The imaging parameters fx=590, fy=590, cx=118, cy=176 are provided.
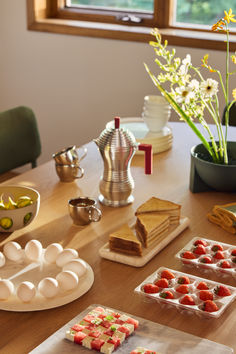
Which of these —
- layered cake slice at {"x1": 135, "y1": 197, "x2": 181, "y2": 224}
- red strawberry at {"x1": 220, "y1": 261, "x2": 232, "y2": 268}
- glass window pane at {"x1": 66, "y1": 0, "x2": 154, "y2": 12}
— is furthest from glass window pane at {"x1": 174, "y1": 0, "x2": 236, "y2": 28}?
red strawberry at {"x1": 220, "y1": 261, "x2": 232, "y2": 268}

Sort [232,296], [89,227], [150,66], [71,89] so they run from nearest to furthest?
[232,296] → [89,227] → [150,66] → [71,89]

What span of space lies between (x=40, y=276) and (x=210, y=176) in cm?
72

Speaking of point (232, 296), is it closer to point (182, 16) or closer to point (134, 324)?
point (134, 324)

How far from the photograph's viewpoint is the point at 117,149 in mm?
1750

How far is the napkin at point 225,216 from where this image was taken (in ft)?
5.42

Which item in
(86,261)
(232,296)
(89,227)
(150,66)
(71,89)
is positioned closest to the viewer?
(232,296)

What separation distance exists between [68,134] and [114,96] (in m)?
0.45

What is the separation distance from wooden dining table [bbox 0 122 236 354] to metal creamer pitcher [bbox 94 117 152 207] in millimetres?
37

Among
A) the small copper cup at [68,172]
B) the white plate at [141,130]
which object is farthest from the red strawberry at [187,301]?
the white plate at [141,130]

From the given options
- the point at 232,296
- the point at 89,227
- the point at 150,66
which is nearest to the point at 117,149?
the point at 89,227

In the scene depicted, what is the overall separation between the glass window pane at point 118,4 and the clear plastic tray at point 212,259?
8.28 feet

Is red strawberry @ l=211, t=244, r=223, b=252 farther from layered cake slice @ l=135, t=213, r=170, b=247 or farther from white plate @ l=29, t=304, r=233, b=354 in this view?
white plate @ l=29, t=304, r=233, b=354

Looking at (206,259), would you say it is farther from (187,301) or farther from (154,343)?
(154,343)

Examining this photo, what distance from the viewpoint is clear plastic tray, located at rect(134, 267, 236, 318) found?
1254 millimetres
